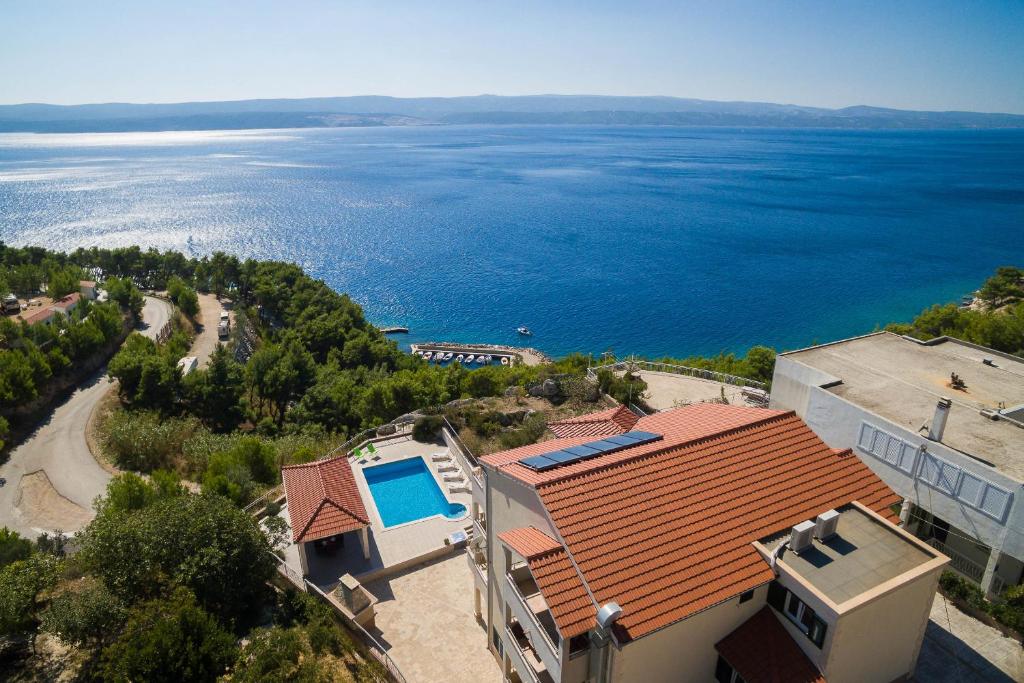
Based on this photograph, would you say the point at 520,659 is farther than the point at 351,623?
No

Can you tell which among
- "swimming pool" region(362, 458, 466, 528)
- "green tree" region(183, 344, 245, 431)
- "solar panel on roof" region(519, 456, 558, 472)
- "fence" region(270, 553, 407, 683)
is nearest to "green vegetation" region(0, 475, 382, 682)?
"fence" region(270, 553, 407, 683)

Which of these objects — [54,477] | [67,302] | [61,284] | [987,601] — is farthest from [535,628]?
[61,284]

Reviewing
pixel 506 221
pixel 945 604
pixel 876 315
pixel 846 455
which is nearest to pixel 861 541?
pixel 846 455

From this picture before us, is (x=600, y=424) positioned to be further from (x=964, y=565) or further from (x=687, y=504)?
(x=964, y=565)

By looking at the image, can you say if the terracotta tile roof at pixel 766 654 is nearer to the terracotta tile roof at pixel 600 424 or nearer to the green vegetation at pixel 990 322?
the terracotta tile roof at pixel 600 424

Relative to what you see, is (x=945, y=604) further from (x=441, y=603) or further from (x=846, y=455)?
(x=441, y=603)

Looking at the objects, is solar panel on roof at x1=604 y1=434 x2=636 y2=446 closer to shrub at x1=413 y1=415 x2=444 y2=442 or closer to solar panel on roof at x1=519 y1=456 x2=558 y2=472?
solar panel on roof at x1=519 y1=456 x2=558 y2=472
